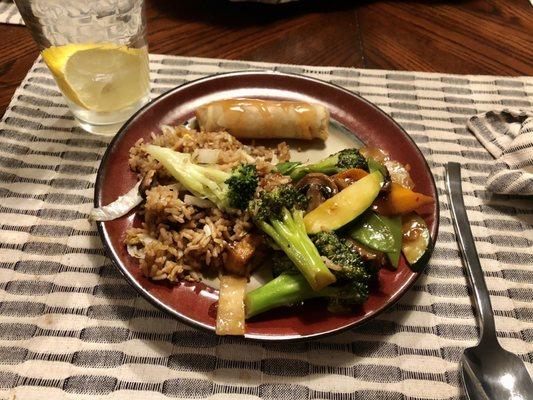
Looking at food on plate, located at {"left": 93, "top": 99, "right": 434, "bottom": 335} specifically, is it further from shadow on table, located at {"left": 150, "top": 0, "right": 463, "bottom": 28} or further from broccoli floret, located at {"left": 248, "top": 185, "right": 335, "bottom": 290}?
shadow on table, located at {"left": 150, "top": 0, "right": 463, "bottom": 28}

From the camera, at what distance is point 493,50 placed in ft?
11.6

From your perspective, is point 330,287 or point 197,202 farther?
point 197,202

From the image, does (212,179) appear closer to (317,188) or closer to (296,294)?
(317,188)

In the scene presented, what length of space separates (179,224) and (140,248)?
0.66 feet

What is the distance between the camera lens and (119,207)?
2.12m

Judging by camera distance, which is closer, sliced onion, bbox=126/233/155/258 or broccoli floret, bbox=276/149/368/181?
sliced onion, bbox=126/233/155/258

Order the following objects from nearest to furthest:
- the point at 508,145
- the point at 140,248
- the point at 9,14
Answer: the point at 140,248 → the point at 508,145 → the point at 9,14

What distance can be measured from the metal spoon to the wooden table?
5.98 feet

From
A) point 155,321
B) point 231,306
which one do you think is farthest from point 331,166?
point 155,321

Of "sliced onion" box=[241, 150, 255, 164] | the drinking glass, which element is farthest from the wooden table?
"sliced onion" box=[241, 150, 255, 164]

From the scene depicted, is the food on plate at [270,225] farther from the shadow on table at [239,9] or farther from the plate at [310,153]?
the shadow on table at [239,9]

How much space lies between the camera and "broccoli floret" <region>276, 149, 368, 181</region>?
7.16ft

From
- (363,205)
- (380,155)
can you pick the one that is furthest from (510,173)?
(363,205)

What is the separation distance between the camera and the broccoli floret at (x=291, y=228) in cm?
181
